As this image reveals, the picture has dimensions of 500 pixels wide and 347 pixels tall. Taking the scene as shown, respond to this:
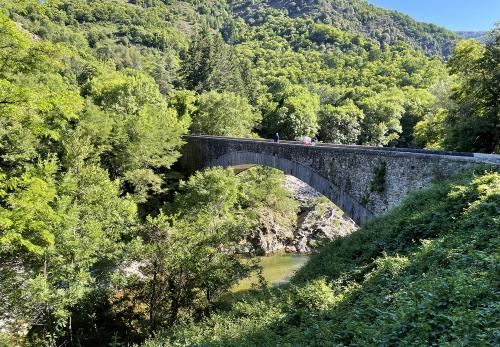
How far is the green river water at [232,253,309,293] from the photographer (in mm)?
21734

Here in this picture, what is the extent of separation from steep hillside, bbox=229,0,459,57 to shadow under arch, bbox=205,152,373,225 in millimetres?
146850

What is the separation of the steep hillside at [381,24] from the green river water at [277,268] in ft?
482

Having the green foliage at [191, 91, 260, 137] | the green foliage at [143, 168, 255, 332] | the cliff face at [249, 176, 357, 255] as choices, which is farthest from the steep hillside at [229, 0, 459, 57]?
the green foliage at [143, 168, 255, 332]

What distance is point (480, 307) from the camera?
502 cm

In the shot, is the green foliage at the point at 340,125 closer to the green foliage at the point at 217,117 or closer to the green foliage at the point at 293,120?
the green foliage at the point at 293,120

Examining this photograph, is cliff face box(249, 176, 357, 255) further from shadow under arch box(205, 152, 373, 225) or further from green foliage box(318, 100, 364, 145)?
green foliage box(318, 100, 364, 145)

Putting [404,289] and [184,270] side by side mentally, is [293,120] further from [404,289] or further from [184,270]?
[404,289]

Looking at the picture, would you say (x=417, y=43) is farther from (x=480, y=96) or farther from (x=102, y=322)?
(x=102, y=322)

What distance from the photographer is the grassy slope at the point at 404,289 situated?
5148mm

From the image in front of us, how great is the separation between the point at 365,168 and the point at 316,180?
352 cm

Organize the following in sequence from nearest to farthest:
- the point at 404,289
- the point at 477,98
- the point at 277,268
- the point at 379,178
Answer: the point at 404,289, the point at 379,178, the point at 477,98, the point at 277,268

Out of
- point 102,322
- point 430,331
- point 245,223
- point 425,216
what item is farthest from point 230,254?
point 430,331

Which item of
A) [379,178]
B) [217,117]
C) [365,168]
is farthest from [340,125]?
[379,178]

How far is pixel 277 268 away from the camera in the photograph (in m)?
25.7
